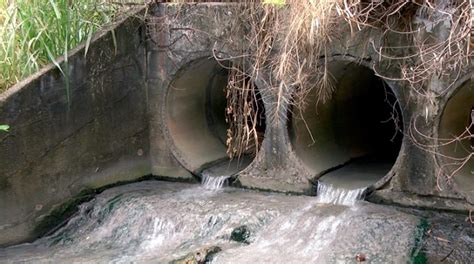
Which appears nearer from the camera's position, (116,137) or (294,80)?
(294,80)

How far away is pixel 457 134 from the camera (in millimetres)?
5152

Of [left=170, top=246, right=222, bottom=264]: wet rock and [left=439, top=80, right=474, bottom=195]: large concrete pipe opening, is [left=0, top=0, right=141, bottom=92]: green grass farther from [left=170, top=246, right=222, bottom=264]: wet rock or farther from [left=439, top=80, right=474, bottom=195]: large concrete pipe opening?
[left=439, top=80, right=474, bottom=195]: large concrete pipe opening

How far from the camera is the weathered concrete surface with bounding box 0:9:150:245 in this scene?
5.48 metres

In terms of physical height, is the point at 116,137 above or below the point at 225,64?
below

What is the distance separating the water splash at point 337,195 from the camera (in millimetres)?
5371

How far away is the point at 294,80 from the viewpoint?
5.37m

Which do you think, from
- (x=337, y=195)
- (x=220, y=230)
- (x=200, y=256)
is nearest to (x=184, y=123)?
(x=220, y=230)

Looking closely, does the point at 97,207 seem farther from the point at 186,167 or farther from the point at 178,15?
the point at 178,15

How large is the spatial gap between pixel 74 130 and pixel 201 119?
1572 mm

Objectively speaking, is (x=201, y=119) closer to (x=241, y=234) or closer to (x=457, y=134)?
(x=241, y=234)

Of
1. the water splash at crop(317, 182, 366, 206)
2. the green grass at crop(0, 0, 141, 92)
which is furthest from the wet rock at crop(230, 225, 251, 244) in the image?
the green grass at crop(0, 0, 141, 92)

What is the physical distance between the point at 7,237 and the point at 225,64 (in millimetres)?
2572

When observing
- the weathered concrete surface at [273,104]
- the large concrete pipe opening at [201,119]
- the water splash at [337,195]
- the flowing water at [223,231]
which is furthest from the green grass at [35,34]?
the water splash at [337,195]

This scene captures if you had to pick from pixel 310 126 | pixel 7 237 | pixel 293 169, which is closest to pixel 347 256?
pixel 293 169
